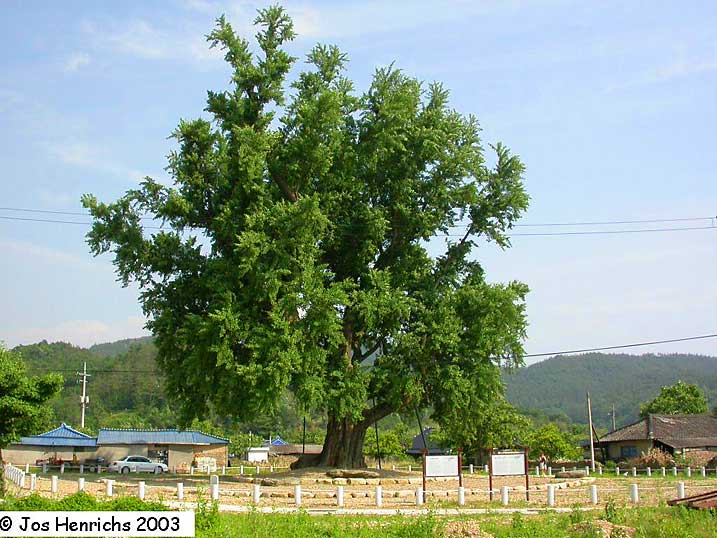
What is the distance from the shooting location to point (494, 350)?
131 ft

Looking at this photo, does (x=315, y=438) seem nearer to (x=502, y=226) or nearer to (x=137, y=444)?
(x=137, y=444)

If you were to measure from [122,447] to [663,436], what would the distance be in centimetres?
4349

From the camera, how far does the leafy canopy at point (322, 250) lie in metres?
37.5

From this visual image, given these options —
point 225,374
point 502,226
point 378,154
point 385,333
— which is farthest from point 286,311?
point 502,226

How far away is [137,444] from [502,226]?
1457 inches

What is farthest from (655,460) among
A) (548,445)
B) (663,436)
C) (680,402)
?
(680,402)

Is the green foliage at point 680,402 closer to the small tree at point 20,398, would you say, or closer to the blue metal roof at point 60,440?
the blue metal roof at point 60,440

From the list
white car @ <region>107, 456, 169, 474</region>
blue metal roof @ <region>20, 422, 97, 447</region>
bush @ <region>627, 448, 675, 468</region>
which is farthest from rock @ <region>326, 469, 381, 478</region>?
blue metal roof @ <region>20, 422, 97, 447</region>

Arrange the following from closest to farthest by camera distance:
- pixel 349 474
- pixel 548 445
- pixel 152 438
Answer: pixel 349 474, pixel 152 438, pixel 548 445

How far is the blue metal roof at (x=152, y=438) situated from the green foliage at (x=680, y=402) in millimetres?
52910

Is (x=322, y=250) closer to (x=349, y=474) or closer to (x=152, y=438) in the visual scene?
(x=349, y=474)

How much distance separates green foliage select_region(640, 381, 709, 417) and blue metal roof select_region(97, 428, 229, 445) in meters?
52.9

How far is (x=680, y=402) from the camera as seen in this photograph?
95.7 m

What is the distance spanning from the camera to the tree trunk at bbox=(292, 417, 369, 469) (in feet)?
141
